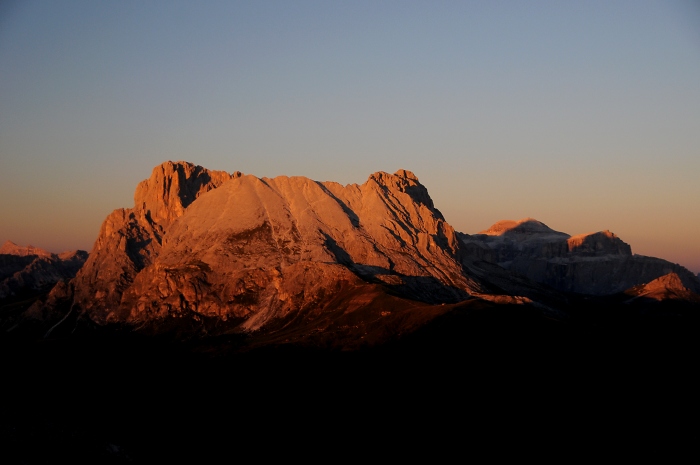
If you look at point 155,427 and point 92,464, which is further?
point 155,427

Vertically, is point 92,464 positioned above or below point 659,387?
below

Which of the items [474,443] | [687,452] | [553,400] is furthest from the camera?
[553,400]

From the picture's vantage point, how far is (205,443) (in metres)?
189

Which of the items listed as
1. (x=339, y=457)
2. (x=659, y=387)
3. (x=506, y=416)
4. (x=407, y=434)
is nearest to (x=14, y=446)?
(x=339, y=457)

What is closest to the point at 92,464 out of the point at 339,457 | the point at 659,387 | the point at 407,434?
the point at 339,457

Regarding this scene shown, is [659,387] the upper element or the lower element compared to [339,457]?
upper

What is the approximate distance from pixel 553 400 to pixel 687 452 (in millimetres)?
32187

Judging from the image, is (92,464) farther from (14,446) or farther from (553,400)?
(553,400)

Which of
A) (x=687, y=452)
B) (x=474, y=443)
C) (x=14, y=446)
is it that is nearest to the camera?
(x=14, y=446)

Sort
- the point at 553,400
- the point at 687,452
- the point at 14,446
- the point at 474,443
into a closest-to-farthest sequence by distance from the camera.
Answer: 1. the point at 14,446
2. the point at 687,452
3. the point at 474,443
4. the point at 553,400

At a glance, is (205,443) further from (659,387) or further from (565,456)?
(659,387)

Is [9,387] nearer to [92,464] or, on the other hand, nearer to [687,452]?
[92,464]

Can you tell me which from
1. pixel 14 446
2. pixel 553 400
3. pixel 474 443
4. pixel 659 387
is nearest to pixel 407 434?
pixel 474 443

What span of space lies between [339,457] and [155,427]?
3881 centimetres
